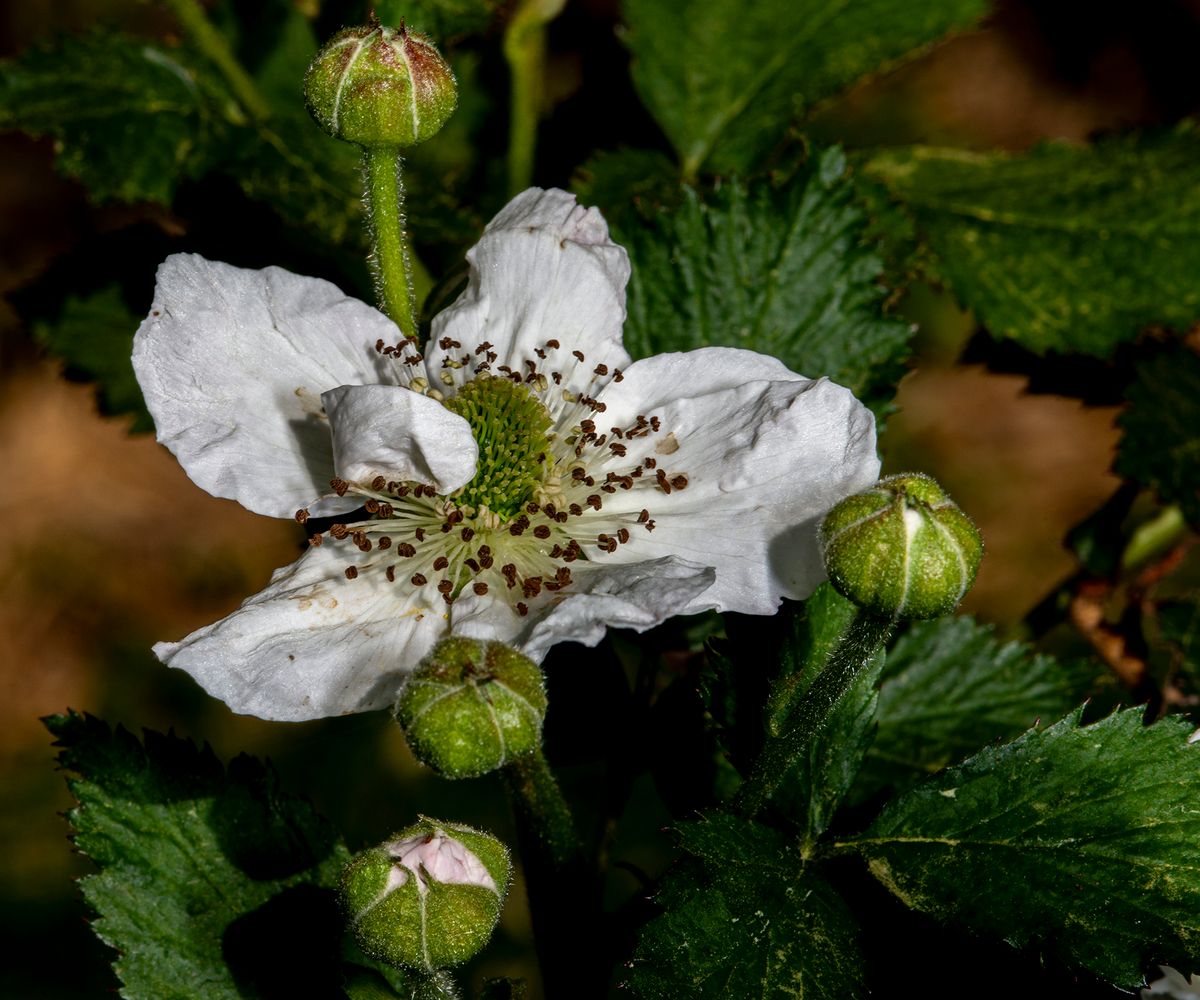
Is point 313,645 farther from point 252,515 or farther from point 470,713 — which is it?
point 252,515

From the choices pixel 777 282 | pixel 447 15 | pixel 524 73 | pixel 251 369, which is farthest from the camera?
pixel 524 73

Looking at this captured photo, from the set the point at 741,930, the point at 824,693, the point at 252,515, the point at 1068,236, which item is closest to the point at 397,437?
the point at 824,693

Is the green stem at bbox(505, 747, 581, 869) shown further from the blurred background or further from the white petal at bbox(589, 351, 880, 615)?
the blurred background

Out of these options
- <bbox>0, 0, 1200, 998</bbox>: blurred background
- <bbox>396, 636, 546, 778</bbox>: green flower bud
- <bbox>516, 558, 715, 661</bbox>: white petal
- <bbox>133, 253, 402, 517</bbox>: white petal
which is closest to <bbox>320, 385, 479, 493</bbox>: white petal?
<bbox>133, 253, 402, 517</bbox>: white petal

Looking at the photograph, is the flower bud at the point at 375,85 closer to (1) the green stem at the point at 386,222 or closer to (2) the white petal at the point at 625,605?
(1) the green stem at the point at 386,222

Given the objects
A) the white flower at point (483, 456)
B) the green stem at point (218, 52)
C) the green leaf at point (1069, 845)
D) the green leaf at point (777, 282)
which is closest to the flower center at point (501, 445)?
the white flower at point (483, 456)

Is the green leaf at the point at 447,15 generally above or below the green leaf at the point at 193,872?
above
